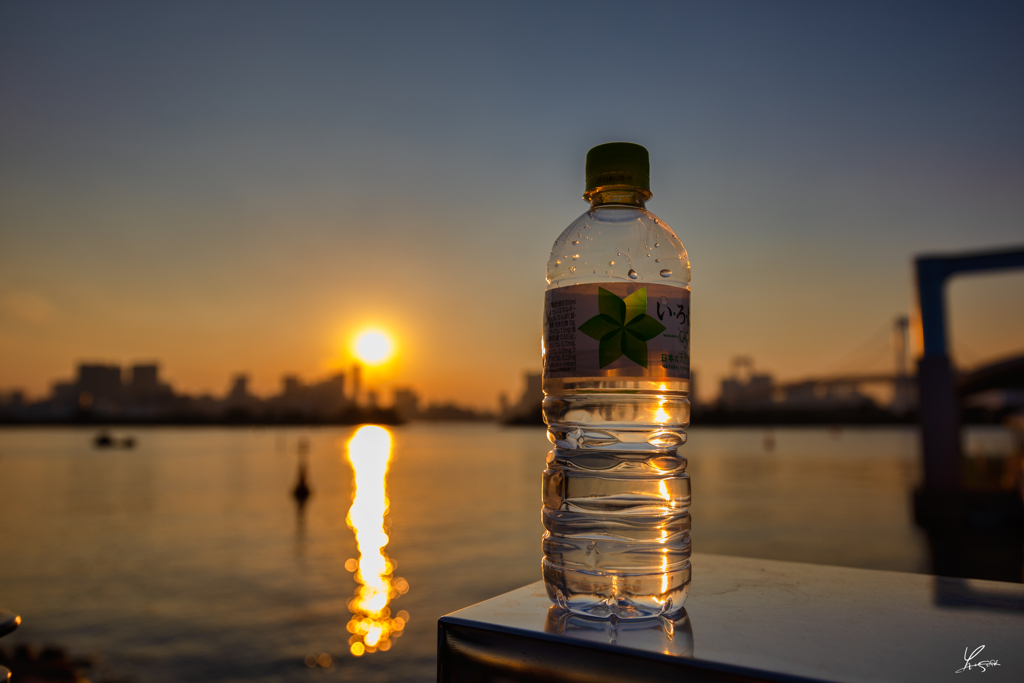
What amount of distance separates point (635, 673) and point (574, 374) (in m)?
0.45

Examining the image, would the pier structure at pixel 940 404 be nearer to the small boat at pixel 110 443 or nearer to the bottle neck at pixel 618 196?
the bottle neck at pixel 618 196

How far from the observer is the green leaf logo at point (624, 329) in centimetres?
106

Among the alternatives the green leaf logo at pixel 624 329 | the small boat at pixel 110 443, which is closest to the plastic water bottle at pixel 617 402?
the green leaf logo at pixel 624 329

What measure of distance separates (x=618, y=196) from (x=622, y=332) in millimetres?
383

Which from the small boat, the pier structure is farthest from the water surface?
the small boat

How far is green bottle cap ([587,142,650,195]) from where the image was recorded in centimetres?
117

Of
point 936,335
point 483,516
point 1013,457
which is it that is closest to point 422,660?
point 936,335

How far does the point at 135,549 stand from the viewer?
22078 mm

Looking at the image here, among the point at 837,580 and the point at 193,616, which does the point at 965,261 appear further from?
the point at 193,616

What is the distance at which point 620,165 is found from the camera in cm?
117

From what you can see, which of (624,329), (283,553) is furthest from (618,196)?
(283,553)
